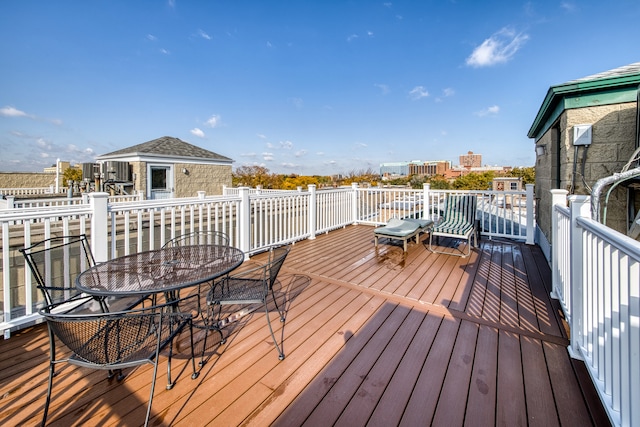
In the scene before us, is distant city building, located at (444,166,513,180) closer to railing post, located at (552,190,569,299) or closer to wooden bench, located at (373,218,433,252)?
wooden bench, located at (373,218,433,252)

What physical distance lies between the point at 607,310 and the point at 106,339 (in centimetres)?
265

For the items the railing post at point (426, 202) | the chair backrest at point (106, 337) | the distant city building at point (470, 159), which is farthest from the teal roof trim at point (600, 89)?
the distant city building at point (470, 159)

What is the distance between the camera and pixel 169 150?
1270 centimetres

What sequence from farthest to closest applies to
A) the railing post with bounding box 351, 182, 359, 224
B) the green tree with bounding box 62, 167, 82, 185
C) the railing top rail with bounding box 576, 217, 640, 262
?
the green tree with bounding box 62, 167, 82, 185 < the railing post with bounding box 351, 182, 359, 224 < the railing top rail with bounding box 576, 217, 640, 262

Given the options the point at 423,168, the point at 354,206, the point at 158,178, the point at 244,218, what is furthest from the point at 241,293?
the point at 423,168

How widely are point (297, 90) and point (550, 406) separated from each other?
16.3 metres

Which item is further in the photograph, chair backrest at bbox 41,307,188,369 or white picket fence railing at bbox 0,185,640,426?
chair backrest at bbox 41,307,188,369

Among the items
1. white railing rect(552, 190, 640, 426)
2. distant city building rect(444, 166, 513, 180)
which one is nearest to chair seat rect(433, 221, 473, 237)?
white railing rect(552, 190, 640, 426)

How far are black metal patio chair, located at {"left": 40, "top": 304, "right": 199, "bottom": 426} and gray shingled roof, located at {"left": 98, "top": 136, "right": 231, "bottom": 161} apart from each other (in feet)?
40.7

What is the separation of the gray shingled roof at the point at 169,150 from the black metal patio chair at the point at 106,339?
12.4 m

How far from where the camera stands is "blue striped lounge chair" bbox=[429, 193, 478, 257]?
183 inches

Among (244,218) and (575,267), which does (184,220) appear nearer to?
(244,218)

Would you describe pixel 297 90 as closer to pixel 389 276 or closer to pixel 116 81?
pixel 116 81

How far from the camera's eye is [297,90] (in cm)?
1530
